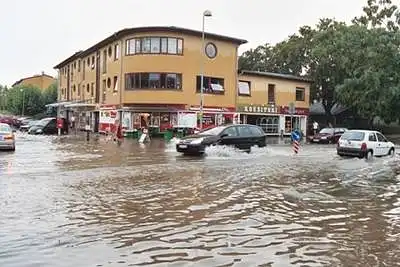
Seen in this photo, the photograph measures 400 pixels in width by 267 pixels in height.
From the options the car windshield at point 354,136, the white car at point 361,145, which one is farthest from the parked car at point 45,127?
the car windshield at point 354,136

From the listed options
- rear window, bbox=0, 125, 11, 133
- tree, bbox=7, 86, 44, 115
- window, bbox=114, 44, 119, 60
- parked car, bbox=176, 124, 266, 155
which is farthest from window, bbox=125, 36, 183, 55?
tree, bbox=7, 86, 44, 115

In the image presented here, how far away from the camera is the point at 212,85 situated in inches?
1766

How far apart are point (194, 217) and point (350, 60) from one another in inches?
1618

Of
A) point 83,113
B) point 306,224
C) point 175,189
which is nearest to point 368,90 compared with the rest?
point 83,113

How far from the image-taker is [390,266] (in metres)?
6.30

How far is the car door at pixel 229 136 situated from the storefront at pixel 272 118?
2271 centimetres

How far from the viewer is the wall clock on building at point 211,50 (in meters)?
44.7

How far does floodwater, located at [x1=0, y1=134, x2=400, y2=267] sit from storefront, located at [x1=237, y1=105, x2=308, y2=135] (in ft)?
102

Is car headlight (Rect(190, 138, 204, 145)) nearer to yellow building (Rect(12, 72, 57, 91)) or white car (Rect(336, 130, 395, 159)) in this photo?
white car (Rect(336, 130, 395, 159))

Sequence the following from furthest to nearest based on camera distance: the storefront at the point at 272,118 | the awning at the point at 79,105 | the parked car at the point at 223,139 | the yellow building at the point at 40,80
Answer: the yellow building at the point at 40,80 → the awning at the point at 79,105 → the storefront at the point at 272,118 → the parked car at the point at 223,139

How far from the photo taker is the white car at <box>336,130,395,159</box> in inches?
1001

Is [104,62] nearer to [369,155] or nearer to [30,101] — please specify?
[369,155]

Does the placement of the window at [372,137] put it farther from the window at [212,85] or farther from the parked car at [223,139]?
the window at [212,85]

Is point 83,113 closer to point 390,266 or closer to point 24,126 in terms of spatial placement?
point 24,126
